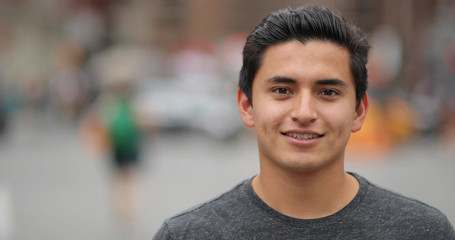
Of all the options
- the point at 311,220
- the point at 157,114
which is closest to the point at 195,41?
the point at 157,114

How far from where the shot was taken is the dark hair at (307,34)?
2.27 m

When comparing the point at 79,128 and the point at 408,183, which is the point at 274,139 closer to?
the point at 408,183

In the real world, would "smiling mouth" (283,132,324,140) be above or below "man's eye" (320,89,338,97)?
below

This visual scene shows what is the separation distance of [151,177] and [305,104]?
11.9 m

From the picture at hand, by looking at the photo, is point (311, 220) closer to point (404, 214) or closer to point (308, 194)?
point (308, 194)

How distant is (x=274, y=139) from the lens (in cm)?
227

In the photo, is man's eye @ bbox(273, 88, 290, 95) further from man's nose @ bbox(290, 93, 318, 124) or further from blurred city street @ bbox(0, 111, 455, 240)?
blurred city street @ bbox(0, 111, 455, 240)

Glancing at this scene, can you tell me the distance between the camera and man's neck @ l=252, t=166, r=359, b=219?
2295mm

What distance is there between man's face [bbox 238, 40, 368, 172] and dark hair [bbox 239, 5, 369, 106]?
0.9 inches

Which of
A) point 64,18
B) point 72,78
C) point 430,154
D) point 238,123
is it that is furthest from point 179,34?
point 430,154

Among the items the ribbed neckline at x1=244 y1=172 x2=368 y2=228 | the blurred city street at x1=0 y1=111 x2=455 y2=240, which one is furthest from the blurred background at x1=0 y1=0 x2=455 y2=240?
the ribbed neckline at x1=244 y1=172 x2=368 y2=228

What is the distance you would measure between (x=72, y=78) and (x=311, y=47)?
28320 millimetres

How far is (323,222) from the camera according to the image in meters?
2.23

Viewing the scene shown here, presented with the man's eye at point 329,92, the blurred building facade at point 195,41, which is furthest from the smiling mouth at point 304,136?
the blurred building facade at point 195,41
